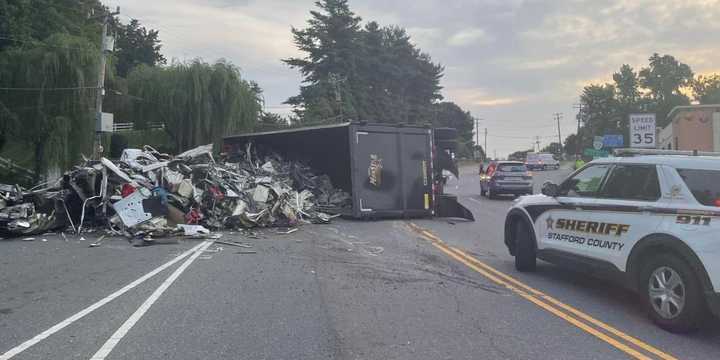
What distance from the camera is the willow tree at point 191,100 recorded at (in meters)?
34.5

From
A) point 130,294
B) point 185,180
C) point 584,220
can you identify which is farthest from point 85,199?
point 584,220

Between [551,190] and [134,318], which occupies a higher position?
[551,190]

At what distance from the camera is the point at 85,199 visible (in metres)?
14.4

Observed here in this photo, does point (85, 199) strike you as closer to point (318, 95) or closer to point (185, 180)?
point (185, 180)

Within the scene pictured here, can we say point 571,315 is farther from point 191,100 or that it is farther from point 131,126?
point 131,126

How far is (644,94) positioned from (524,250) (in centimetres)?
9724

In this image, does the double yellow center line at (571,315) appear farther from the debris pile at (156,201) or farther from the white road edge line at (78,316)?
the debris pile at (156,201)

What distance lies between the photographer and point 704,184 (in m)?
6.04

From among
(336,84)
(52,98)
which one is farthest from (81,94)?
(336,84)

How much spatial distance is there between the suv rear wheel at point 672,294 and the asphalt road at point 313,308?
0.53 ft

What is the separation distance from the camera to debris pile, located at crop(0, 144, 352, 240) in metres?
13.6

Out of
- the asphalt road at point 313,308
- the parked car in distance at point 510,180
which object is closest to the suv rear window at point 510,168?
the parked car in distance at point 510,180

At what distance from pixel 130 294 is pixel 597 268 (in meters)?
5.67

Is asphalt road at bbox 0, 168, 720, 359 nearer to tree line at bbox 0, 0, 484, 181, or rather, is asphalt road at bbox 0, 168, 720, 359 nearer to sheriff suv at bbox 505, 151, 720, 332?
sheriff suv at bbox 505, 151, 720, 332
